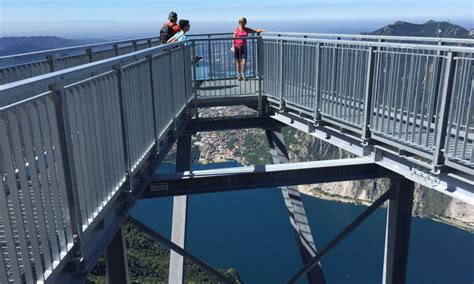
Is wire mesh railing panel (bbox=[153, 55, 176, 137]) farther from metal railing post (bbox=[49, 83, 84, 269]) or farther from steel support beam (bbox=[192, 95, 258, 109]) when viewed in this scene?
steel support beam (bbox=[192, 95, 258, 109])

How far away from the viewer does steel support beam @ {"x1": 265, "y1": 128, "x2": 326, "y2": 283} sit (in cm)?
867

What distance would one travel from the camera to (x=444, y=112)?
4.44 meters

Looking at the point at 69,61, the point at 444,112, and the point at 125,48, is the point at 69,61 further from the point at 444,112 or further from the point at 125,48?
the point at 444,112

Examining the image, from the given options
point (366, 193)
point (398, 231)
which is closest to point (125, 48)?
point (398, 231)

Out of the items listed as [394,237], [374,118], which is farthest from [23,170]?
[394,237]

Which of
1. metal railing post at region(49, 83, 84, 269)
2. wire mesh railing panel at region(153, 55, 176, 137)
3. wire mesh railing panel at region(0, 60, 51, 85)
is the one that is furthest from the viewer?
wire mesh railing panel at region(0, 60, 51, 85)

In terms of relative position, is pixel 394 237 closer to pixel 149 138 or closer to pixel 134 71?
pixel 149 138

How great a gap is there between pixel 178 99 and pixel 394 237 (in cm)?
461

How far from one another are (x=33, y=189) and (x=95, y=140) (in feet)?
3.27

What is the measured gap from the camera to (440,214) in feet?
328

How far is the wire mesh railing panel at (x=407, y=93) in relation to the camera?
4.88m

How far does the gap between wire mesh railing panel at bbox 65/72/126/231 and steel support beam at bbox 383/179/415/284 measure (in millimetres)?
4806

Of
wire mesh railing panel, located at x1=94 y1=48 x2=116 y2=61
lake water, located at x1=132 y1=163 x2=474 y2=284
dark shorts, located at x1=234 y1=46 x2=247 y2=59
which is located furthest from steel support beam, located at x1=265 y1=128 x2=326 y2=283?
lake water, located at x1=132 y1=163 x2=474 y2=284

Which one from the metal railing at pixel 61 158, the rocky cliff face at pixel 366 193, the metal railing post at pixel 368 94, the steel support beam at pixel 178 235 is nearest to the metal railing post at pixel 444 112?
the metal railing post at pixel 368 94
